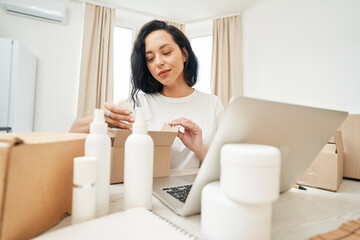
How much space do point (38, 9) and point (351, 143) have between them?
307 cm

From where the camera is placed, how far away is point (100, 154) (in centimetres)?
43

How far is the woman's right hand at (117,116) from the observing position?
0.76m

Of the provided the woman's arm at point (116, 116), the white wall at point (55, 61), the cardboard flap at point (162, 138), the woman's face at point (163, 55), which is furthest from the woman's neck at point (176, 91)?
the white wall at point (55, 61)

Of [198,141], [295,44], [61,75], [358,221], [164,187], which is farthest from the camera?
[61,75]

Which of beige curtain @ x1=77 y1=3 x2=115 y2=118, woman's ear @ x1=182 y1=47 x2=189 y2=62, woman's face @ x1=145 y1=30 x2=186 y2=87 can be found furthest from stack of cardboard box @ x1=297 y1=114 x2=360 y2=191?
beige curtain @ x1=77 y1=3 x2=115 y2=118

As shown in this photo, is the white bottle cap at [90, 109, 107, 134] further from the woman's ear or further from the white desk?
the woman's ear

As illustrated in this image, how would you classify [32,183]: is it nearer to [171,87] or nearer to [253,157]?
[253,157]

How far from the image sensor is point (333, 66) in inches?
71.1

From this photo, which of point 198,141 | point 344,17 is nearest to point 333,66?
point 344,17

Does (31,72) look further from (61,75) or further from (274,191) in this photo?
(274,191)

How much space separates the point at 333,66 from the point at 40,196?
223 cm

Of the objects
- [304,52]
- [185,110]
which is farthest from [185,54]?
[304,52]

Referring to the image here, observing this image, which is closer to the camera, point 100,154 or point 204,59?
point 100,154

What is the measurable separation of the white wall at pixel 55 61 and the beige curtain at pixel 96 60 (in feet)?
0.54
